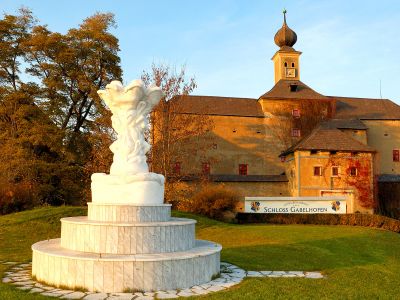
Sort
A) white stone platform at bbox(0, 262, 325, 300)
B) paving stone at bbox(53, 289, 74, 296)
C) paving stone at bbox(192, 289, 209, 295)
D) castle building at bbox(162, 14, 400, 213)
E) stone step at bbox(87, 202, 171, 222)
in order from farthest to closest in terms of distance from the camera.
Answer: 1. castle building at bbox(162, 14, 400, 213)
2. stone step at bbox(87, 202, 171, 222)
3. paving stone at bbox(192, 289, 209, 295)
4. paving stone at bbox(53, 289, 74, 296)
5. white stone platform at bbox(0, 262, 325, 300)

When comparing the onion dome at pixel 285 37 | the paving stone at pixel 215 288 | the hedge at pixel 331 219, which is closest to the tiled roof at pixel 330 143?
the hedge at pixel 331 219

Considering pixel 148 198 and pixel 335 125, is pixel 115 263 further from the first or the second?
pixel 335 125

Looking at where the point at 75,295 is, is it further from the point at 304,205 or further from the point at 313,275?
the point at 304,205

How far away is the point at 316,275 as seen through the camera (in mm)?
9336

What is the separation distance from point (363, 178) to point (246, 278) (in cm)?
2672

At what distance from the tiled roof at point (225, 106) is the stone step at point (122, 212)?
1186 inches

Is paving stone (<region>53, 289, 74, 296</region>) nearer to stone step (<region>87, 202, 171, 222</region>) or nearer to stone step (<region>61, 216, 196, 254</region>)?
stone step (<region>61, 216, 196, 254</region>)

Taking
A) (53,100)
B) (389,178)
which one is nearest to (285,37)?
(389,178)

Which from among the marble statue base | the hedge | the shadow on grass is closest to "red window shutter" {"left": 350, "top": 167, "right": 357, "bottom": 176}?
the hedge

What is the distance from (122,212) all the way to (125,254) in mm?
1151

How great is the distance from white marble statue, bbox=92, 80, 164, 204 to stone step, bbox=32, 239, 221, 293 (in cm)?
189

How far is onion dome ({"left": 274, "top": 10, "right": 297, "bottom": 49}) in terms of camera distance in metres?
48.3

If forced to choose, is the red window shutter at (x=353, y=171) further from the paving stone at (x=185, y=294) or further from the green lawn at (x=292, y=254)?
the paving stone at (x=185, y=294)

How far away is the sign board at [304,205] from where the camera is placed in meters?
23.1
